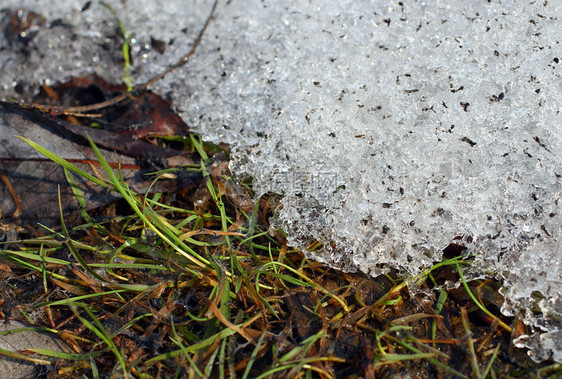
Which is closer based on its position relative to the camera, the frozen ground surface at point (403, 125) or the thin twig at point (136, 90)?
the frozen ground surface at point (403, 125)

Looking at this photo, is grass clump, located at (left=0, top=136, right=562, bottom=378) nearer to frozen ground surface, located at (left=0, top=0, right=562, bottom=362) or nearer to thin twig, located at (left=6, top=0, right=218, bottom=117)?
frozen ground surface, located at (left=0, top=0, right=562, bottom=362)

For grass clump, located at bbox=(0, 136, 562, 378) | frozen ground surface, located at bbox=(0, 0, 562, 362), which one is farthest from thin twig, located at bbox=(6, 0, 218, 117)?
grass clump, located at bbox=(0, 136, 562, 378)

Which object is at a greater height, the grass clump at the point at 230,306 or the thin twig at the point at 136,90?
the thin twig at the point at 136,90

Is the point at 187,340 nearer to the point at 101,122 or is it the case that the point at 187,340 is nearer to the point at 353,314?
the point at 353,314

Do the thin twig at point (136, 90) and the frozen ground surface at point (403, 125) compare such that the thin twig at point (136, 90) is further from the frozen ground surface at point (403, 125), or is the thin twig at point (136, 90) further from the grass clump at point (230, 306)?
the grass clump at point (230, 306)

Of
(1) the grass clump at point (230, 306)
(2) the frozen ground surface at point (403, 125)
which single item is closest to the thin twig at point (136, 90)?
(2) the frozen ground surface at point (403, 125)

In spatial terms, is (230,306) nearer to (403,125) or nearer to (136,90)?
(403,125)

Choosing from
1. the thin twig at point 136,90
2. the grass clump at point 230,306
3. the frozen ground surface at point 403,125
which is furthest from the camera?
the thin twig at point 136,90
